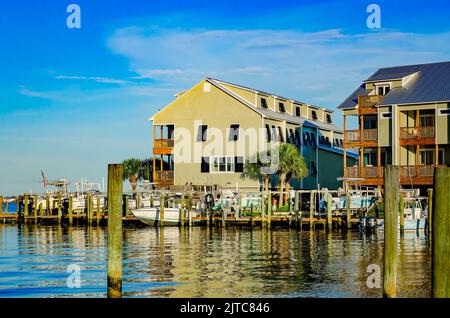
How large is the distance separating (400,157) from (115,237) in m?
43.3

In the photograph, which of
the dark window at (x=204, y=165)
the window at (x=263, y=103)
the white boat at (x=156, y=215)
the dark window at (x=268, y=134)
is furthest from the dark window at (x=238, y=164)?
the white boat at (x=156, y=215)

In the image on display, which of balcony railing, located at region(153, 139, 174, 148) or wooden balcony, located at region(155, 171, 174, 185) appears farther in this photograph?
balcony railing, located at region(153, 139, 174, 148)

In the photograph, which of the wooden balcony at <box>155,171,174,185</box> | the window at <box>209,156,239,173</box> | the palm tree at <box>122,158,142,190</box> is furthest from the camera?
the palm tree at <box>122,158,142,190</box>

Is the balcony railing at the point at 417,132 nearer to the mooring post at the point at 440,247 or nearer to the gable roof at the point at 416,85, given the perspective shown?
the gable roof at the point at 416,85

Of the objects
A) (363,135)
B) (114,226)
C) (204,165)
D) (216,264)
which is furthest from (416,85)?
(114,226)

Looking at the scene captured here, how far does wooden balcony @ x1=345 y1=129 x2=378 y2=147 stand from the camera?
60000 millimetres

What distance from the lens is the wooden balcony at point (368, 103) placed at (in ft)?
199

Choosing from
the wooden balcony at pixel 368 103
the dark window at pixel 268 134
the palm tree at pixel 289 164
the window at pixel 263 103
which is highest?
the window at pixel 263 103

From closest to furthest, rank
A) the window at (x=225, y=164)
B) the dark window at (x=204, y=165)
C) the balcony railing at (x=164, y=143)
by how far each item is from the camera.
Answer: the window at (x=225, y=164), the dark window at (x=204, y=165), the balcony railing at (x=164, y=143)

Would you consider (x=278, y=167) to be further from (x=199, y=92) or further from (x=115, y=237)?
(x=115, y=237)

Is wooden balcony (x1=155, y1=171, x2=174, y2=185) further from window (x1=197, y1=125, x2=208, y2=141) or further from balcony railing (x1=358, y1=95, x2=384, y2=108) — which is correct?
balcony railing (x1=358, y1=95, x2=384, y2=108)

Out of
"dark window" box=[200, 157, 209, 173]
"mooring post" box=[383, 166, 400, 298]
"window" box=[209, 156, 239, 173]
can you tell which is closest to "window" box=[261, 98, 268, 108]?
"window" box=[209, 156, 239, 173]

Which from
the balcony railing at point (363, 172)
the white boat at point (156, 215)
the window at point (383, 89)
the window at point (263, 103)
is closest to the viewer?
the white boat at point (156, 215)

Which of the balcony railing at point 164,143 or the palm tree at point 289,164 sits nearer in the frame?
the palm tree at point 289,164
